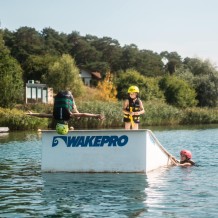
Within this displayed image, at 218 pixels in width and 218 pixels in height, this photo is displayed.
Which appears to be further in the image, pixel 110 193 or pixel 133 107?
pixel 133 107

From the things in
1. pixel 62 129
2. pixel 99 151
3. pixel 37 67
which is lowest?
pixel 99 151

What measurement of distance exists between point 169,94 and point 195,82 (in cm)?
1061

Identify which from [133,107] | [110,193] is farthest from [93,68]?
[110,193]

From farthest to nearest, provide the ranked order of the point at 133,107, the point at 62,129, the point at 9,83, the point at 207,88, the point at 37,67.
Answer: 1. the point at 37,67
2. the point at 207,88
3. the point at 9,83
4. the point at 133,107
5. the point at 62,129

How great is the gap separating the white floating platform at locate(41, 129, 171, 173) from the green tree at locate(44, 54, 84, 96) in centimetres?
6277

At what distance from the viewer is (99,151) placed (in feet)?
54.6

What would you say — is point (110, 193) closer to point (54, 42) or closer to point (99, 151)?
point (99, 151)

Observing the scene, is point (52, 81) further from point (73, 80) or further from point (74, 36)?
point (74, 36)

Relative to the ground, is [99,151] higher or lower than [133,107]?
lower

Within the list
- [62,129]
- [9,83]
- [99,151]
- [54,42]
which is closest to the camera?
[62,129]

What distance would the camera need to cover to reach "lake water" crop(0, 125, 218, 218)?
11508mm

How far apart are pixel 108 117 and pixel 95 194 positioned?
42885 mm

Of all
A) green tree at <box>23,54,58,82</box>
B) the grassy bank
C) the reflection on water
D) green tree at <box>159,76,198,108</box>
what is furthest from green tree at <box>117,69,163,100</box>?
the reflection on water

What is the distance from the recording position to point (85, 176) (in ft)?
53.7
